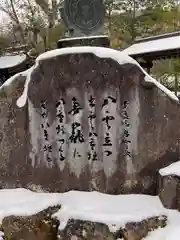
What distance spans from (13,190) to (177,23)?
11951mm

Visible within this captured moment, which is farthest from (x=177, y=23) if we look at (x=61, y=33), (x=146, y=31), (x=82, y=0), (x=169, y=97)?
(x=169, y=97)

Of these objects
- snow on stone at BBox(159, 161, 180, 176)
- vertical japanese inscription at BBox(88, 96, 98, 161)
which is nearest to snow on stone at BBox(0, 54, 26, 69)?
vertical japanese inscription at BBox(88, 96, 98, 161)

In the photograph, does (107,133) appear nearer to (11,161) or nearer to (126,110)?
(126,110)

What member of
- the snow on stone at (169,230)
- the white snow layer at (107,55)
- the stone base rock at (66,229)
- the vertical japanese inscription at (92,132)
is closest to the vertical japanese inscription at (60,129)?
the vertical japanese inscription at (92,132)

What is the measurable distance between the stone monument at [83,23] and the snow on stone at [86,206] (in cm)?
236

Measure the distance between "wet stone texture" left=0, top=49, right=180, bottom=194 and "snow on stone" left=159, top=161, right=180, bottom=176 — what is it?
117mm

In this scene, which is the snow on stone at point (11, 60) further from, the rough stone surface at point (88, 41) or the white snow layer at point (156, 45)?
the rough stone surface at point (88, 41)

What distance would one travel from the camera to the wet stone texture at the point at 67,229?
3445 millimetres

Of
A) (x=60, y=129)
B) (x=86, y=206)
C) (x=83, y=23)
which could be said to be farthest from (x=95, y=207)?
(x=83, y=23)

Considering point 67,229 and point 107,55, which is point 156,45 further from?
point 67,229

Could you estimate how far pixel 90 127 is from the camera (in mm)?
3961

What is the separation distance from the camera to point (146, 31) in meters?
13.9

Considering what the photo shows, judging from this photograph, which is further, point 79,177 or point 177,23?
point 177,23

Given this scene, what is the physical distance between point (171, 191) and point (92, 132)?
1.02 m
